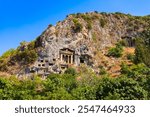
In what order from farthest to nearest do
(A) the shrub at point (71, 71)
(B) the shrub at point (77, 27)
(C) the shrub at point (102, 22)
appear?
(C) the shrub at point (102, 22)
(B) the shrub at point (77, 27)
(A) the shrub at point (71, 71)

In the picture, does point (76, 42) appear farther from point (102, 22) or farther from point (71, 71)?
point (102, 22)

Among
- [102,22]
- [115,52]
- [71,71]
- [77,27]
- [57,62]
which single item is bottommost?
[71,71]

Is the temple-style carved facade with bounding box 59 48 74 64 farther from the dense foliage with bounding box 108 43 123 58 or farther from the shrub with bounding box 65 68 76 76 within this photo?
the dense foliage with bounding box 108 43 123 58

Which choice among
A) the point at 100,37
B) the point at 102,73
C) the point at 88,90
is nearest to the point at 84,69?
the point at 102,73

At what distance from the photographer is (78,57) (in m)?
90.6

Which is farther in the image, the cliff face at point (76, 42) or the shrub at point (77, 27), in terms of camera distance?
the shrub at point (77, 27)

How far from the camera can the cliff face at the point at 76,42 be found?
87188mm

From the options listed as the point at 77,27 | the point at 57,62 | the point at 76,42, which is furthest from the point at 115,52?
the point at 57,62

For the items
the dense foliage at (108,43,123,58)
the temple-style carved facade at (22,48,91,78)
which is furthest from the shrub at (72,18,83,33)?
the dense foliage at (108,43,123,58)

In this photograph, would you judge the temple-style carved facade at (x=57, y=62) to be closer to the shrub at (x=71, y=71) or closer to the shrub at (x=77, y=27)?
the shrub at (x=71, y=71)

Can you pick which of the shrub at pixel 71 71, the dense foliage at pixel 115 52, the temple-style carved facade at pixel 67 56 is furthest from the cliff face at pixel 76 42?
the shrub at pixel 71 71

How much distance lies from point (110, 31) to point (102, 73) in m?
25.2

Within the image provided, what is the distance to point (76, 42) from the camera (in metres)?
92.8

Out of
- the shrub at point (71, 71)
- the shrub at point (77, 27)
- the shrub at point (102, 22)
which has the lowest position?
the shrub at point (71, 71)
